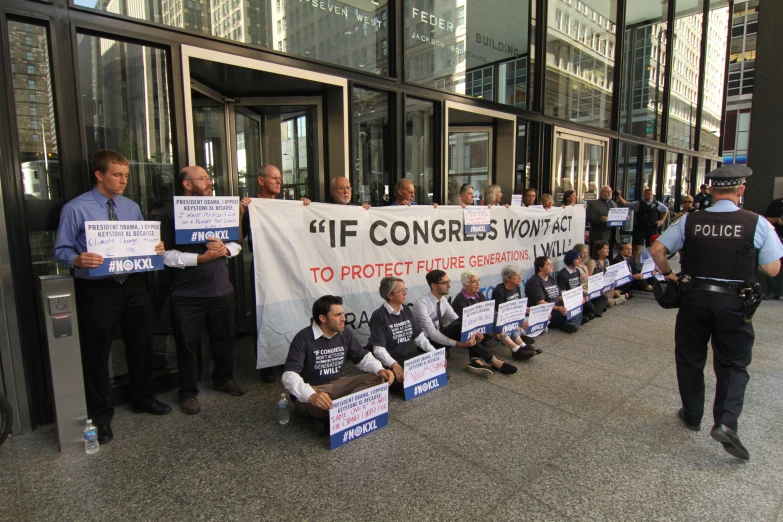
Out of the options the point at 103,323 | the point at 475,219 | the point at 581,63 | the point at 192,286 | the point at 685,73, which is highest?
the point at 685,73

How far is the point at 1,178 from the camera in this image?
2.96 m

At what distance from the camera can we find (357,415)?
9.87ft

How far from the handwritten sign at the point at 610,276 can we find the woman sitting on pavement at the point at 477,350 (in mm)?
2868

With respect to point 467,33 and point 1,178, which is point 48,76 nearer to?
point 1,178

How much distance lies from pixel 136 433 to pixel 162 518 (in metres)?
1.04

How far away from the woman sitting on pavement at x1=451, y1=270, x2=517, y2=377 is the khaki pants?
1247mm

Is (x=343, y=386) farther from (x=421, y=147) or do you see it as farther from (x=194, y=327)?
(x=421, y=147)

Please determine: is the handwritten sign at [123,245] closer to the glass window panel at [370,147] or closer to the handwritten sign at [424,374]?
the handwritten sign at [424,374]

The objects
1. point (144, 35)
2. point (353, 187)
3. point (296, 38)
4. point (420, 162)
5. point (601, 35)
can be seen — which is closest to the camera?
point (144, 35)

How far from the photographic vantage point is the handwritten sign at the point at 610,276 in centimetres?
671

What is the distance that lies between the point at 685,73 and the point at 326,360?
1293cm

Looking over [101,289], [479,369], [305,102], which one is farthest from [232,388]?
[305,102]

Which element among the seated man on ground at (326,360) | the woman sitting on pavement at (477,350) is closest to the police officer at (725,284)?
the woman sitting on pavement at (477,350)

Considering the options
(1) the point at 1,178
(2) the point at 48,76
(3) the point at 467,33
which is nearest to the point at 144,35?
(2) the point at 48,76
